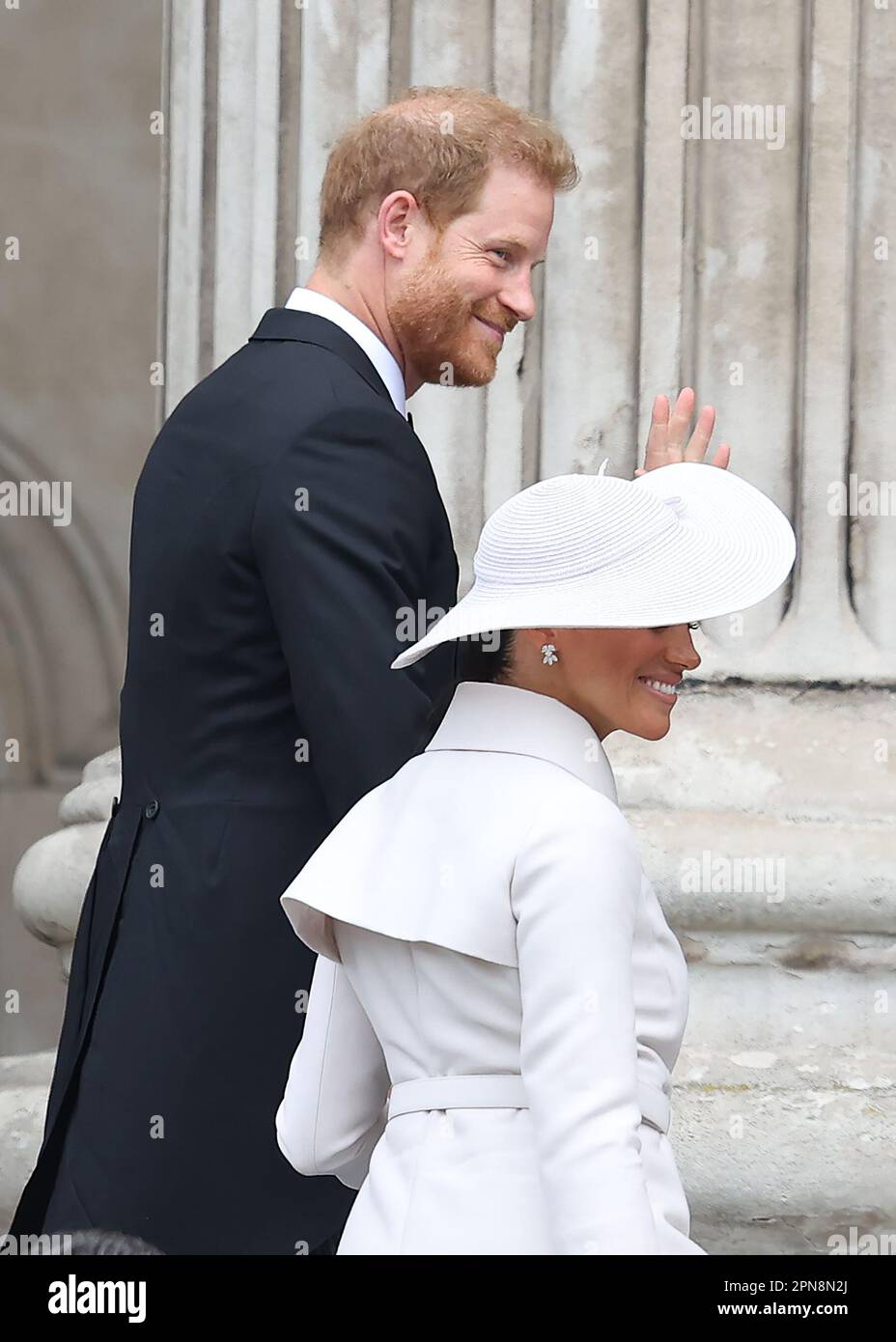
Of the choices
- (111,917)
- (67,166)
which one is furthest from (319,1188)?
(67,166)

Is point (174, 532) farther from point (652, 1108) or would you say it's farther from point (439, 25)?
point (439, 25)

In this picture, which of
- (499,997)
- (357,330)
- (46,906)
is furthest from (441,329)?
(46,906)

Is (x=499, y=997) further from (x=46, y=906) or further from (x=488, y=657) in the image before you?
(x=46, y=906)

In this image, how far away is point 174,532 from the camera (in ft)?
6.39

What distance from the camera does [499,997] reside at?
1.48m

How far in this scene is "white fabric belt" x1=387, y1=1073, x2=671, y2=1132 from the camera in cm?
148

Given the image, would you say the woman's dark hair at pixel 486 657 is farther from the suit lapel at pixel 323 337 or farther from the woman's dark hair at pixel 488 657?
the suit lapel at pixel 323 337

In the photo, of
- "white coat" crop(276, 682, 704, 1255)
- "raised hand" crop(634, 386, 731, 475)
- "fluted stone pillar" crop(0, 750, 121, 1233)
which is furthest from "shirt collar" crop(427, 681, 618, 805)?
"fluted stone pillar" crop(0, 750, 121, 1233)

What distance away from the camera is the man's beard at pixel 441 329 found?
81.6 inches

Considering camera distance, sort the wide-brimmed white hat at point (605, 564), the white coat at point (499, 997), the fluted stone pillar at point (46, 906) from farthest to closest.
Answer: the fluted stone pillar at point (46, 906)
the wide-brimmed white hat at point (605, 564)
the white coat at point (499, 997)

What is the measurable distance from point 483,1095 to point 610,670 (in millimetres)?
309

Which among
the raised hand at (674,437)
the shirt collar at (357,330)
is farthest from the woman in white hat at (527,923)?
the shirt collar at (357,330)

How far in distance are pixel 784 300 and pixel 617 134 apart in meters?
0.29

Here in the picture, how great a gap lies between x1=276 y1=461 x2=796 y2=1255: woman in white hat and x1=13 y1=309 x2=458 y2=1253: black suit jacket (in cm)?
25
